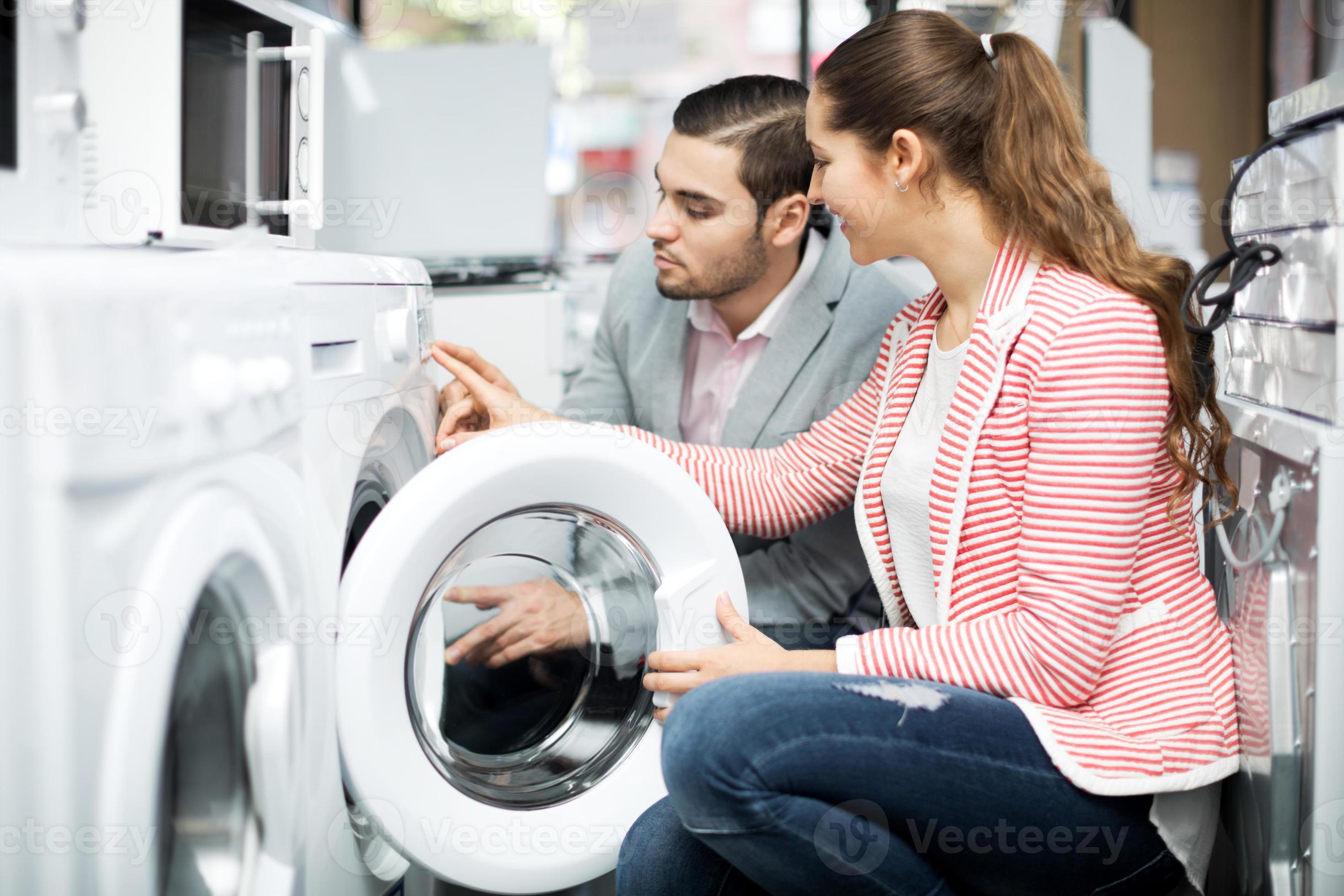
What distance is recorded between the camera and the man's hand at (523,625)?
3.72 feet

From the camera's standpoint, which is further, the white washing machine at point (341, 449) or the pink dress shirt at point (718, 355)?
the pink dress shirt at point (718, 355)

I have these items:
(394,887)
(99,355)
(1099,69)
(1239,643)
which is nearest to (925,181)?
(1239,643)

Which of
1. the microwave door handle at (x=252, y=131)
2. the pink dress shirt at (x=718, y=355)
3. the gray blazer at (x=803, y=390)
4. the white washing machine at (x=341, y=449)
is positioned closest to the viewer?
the white washing machine at (x=341, y=449)

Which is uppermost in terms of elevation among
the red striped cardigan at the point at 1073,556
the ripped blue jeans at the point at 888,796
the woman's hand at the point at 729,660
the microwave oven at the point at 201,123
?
the microwave oven at the point at 201,123

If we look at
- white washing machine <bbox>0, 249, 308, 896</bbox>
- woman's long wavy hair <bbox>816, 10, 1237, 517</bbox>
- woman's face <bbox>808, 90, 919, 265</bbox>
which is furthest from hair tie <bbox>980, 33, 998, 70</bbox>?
white washing machine <bbox>0, 249, 308, 896</bbox>

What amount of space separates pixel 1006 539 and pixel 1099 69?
1.62 metres

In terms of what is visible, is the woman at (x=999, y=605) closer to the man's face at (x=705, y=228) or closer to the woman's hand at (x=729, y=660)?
the woman's hand at (x=729, y=660)

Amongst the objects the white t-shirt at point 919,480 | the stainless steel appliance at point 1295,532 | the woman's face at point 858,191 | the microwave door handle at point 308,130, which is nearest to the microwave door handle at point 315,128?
the microwave door handle at point 308,130

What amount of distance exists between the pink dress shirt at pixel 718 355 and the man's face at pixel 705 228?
0.04m

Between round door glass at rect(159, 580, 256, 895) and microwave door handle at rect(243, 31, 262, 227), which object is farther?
microwave door handle at rect(243, 31, 262, 227)

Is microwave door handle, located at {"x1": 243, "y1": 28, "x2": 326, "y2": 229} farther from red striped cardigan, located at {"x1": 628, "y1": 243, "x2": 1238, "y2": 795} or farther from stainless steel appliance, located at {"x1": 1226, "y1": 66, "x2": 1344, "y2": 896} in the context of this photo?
stainless steel appliance, located at {"x1": 1226, "y1": 66, "x2": 1344, "y2": 896}

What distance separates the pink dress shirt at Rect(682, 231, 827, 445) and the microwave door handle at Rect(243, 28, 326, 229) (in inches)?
20.4

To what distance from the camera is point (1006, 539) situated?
36.4 inches

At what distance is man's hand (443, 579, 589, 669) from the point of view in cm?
113
